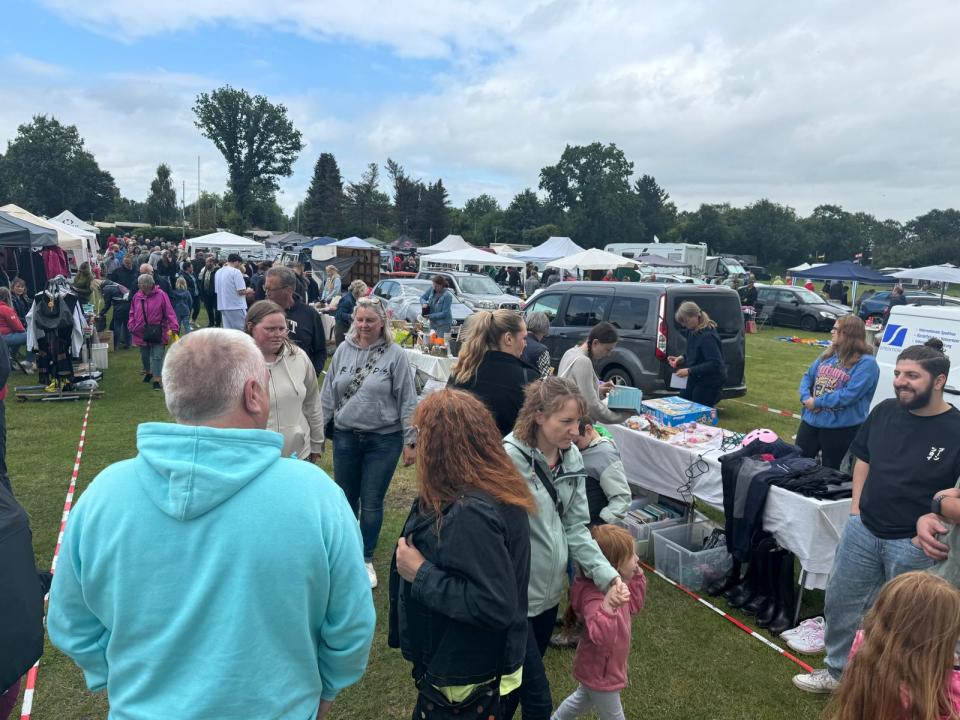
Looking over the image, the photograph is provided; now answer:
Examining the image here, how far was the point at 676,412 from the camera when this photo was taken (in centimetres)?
568

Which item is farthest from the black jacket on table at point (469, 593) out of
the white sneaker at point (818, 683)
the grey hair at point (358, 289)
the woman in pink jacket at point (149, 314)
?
the woman in pink jacket at point (149, 314)

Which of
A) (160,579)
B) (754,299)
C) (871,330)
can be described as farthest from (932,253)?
(160,579)

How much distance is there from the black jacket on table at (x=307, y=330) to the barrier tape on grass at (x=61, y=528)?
1.84 metres

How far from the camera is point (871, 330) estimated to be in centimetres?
1447

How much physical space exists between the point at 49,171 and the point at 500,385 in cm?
8038

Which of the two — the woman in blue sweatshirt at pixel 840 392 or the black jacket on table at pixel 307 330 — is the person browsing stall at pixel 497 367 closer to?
the black jacket on table at pixel 307 330

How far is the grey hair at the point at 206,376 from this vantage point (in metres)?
1.44

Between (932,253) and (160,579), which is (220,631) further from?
(932,253)

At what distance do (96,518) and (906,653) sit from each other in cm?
221

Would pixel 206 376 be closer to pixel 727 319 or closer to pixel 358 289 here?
pixel 727 319

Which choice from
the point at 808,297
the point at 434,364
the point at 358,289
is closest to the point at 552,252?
the point at 808,297

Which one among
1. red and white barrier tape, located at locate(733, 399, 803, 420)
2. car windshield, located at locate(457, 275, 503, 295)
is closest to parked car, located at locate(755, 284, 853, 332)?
car windshield, located at locate(457, 275, 503, 295)

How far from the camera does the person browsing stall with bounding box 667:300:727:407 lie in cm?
640

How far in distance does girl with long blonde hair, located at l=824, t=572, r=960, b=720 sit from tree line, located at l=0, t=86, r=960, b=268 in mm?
64417
